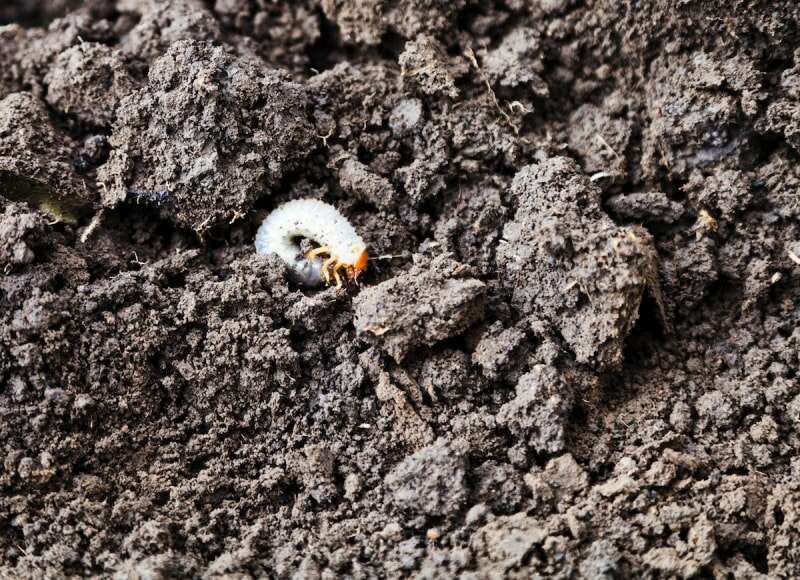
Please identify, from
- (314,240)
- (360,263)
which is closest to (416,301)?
(360,263)

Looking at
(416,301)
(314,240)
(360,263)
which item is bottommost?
(416,301)

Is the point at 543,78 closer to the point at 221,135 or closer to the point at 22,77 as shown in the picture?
the point at 221,135

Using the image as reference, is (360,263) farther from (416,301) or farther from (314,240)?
(416,301)

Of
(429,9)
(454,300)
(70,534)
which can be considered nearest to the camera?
(70,534)

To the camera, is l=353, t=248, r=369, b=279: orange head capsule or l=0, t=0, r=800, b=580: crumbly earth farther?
l=353, t=248, r=369, b=279: orange head capsule

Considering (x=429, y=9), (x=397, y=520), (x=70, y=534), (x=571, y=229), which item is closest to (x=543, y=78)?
(x=429, y=9)

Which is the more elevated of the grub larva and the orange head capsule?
the grub larva
